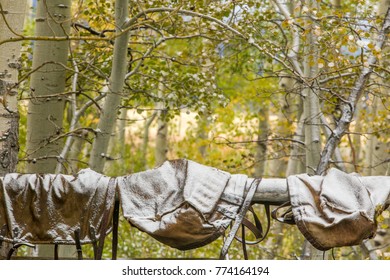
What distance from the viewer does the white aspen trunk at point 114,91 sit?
6387mm

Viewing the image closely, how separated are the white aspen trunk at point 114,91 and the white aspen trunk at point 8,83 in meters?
1.76

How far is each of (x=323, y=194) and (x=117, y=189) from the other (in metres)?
1.13

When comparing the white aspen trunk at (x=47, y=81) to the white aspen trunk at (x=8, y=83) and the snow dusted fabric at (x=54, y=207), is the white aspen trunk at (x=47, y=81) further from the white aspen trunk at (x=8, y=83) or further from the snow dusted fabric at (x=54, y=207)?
the snow dusted fabric at (x=54, y=207)

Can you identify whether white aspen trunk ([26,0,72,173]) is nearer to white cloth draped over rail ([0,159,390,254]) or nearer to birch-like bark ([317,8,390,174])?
birch-like bark ([317,8,390,174])

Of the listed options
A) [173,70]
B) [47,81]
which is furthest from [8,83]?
[173,70]

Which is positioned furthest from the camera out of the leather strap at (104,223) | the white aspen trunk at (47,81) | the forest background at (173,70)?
the white aspen trunk at (47,81)

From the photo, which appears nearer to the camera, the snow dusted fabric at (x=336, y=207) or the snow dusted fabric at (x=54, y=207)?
the snow dusted fabric at (x=336, y=207)

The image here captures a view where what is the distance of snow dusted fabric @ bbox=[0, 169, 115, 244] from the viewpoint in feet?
13.2

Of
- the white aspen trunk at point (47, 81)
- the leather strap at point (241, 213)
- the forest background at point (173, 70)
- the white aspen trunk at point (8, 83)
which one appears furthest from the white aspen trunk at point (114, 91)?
the leather strap at point (241, 213)

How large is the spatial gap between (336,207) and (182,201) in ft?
2.71

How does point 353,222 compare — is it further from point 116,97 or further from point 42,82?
point 42,82

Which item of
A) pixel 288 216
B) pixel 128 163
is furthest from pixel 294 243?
pixel 288 216

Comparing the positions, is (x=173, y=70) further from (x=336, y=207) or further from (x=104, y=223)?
(x=336, y=207)

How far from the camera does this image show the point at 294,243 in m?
12.2
